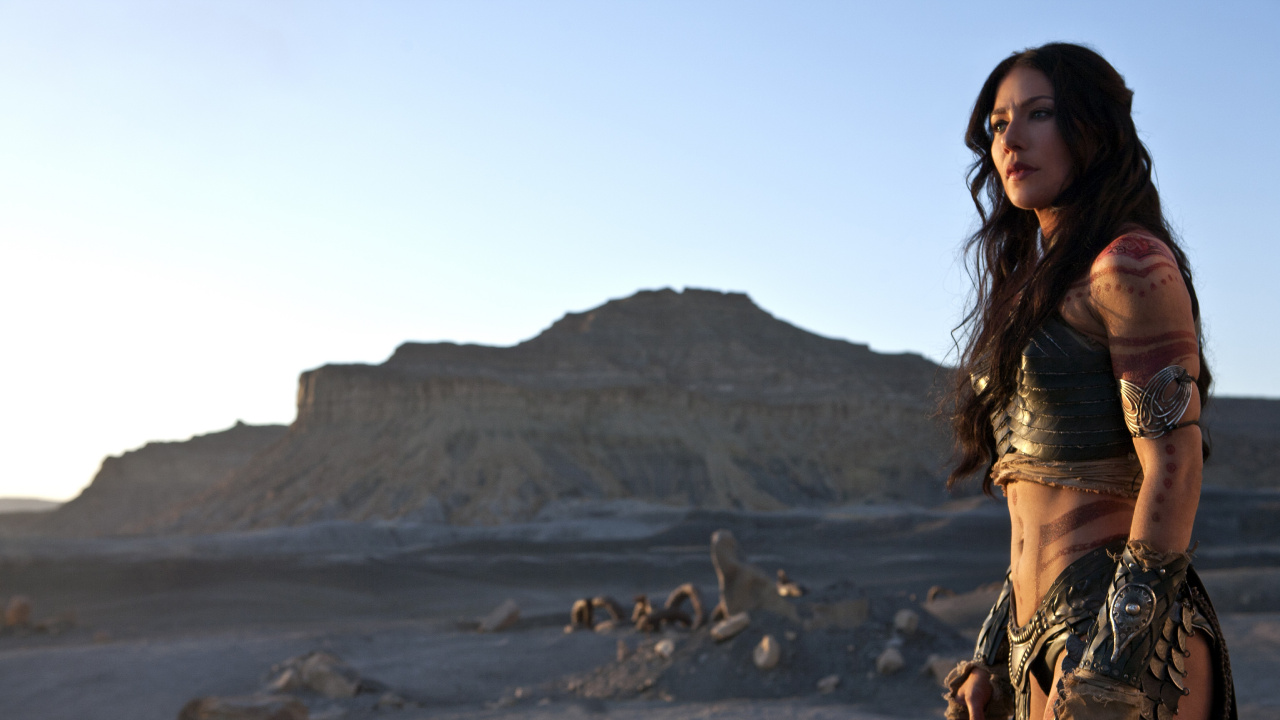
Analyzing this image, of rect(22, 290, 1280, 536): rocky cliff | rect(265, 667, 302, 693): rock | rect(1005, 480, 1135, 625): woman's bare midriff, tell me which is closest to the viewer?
rect(1005, 480, 1135, 625): woman's bare midriff

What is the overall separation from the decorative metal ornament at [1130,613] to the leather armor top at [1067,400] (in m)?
0.27

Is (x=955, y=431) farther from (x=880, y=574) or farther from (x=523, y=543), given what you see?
(x=523, y=543)

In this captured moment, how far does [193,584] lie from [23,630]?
7.99 meters

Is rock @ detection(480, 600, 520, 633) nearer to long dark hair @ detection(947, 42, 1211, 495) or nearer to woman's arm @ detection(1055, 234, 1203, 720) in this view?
long dark hair @ detection(947, 42, 1211, 495)

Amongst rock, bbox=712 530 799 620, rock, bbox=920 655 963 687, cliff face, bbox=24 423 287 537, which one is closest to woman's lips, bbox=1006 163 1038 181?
rock, bbox=920 655 963 687

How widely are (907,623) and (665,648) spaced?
2.35 metres

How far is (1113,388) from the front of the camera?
1.84 metres

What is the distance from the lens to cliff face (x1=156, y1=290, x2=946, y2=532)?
5053cm

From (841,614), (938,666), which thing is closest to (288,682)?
(841,614)

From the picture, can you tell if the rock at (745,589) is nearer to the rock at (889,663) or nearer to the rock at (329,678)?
the rock at (889,663)

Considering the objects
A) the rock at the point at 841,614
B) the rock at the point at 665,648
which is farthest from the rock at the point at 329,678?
the rock at the point at 841,614

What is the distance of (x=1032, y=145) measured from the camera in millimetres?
2053

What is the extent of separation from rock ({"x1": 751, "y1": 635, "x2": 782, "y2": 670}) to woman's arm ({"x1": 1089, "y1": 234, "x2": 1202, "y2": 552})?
8.35m

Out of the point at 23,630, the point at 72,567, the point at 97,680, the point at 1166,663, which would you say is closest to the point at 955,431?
the point at 1166,663
